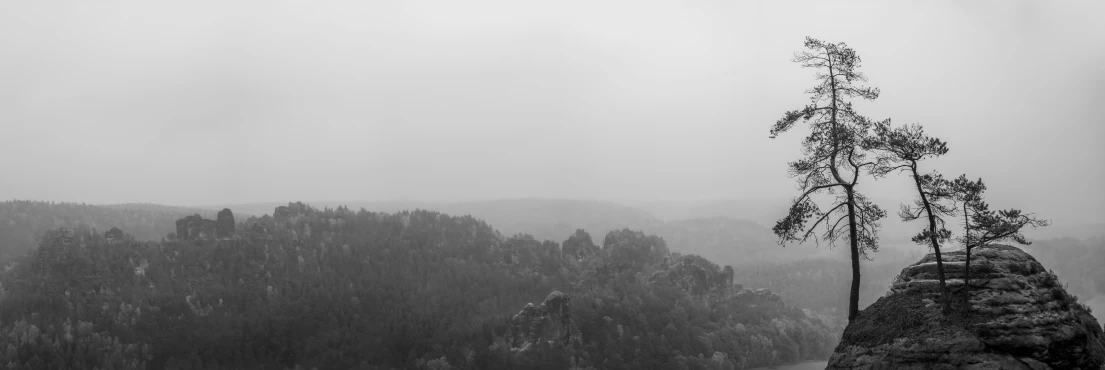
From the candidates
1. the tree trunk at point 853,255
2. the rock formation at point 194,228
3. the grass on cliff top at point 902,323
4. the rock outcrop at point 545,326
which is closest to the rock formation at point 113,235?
the rock formation at point 194,228

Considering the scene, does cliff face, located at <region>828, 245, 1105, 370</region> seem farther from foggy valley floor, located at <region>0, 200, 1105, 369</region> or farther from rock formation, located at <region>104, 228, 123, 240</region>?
rock formation, located at <region>104, 228, 123, 240</region>

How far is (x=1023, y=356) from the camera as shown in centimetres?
3362

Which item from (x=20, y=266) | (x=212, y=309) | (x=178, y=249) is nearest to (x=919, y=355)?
(x=212, y=309)

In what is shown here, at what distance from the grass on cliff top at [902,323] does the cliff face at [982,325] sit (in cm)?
5

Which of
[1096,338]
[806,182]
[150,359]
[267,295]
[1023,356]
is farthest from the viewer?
[267,295]

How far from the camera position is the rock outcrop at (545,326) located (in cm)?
15875

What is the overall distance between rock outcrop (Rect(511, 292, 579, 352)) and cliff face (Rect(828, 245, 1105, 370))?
123 m

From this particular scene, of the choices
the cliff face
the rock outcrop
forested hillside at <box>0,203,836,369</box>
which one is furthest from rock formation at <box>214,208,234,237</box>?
the cliff face

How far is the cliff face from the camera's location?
33.9m

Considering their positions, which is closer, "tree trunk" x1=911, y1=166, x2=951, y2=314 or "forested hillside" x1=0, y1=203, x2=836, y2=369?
"tree trunk" x1=911, y1=166, x2=951, y2=314

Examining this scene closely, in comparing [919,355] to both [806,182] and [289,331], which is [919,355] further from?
[289,331]

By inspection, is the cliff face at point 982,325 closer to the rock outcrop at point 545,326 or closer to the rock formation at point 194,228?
the rock outcrop at point 545,326

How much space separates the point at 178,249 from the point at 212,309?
3086 centimetres

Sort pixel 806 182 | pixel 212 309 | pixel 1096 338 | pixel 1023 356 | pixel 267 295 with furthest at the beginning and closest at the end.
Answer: pixel 267 295
pixel 212 309
pixel 806 182
pixel 1096 338
pixel 1023 356
